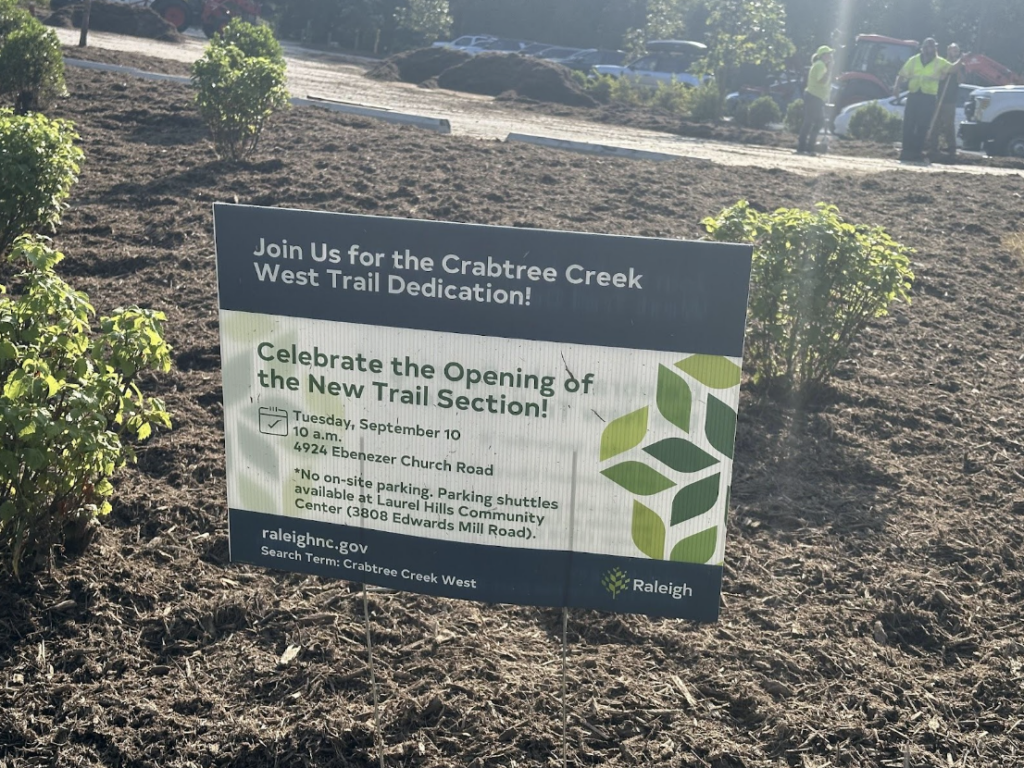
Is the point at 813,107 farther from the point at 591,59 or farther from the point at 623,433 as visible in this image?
the point at 591,59

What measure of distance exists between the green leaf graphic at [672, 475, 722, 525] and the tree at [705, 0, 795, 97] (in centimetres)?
1982

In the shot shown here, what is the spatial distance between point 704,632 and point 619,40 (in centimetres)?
4016

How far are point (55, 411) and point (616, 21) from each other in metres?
40.8

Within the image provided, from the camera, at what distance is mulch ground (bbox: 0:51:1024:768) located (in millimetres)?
3150

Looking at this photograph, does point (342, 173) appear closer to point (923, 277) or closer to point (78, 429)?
point (923, 277)

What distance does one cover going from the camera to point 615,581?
2.74 metres

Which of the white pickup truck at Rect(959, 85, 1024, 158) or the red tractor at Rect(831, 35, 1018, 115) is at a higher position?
the red tractor at Rect(831, 35, 1018, 115)

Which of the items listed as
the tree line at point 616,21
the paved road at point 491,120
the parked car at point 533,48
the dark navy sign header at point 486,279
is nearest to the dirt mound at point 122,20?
the paved road at point 491,120

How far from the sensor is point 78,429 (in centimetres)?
332

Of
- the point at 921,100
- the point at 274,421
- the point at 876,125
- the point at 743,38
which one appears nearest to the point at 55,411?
the point at 274,421

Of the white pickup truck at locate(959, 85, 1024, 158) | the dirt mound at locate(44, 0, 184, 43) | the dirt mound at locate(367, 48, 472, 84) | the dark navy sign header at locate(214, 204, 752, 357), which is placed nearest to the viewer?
the dark navy sign header at locate(214, 204, 752, 357)

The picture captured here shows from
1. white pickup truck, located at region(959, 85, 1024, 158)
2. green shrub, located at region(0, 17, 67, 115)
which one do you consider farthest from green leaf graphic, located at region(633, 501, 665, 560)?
white pickup truck, located at region(959, 85, 1024, 158)

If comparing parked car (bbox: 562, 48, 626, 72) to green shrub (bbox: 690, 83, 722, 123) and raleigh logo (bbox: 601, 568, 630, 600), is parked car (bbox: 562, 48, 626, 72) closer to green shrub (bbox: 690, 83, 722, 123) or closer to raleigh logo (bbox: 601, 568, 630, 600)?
green shrub (bbox: 690, 83, 722, 123)

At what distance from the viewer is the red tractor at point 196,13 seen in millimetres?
30484
